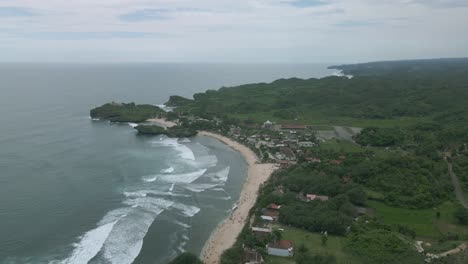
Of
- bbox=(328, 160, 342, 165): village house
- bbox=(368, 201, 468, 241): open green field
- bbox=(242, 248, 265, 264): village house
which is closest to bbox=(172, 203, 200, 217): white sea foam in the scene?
bbox=(242, 248, 265, 264): village house

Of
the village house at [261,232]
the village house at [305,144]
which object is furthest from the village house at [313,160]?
the village house at [261,232]

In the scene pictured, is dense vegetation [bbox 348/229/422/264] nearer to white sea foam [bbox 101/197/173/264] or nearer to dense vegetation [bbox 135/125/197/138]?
white sea foam [bbox 101/197/173/264]

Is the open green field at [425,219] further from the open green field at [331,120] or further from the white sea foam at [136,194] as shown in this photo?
the open green field at [331,120]

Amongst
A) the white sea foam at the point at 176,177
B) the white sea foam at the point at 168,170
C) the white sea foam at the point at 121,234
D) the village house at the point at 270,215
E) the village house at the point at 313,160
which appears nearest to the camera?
the white sea foam at the point at 121,234

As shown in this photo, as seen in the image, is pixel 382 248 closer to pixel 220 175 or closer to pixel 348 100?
pixel 220 175

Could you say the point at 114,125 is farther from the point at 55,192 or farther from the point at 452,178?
the point at 452,178

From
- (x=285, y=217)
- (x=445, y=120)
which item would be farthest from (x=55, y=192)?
(x=445, y=120)
